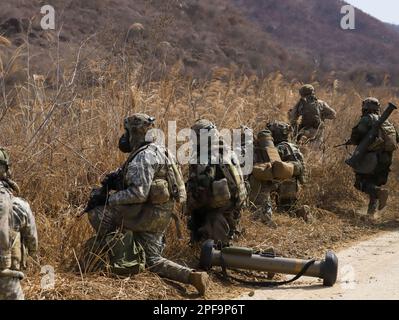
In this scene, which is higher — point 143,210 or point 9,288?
point 143,210

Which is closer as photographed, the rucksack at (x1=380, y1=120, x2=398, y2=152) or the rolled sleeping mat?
the rolled sleeping mat

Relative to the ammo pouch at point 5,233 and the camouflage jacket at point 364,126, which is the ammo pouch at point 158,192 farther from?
the camouflage jacket at point 364,126

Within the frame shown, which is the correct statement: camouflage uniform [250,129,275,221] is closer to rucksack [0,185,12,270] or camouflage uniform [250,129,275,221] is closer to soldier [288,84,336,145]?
soldier [288,84,336,145]

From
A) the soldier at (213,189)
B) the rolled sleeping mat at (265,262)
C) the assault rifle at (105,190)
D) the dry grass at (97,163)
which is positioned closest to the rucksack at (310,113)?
the dry grass at (97,163)

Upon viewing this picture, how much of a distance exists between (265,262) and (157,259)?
88 centimetres

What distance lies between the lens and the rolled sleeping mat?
5664mm

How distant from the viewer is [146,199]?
535cm

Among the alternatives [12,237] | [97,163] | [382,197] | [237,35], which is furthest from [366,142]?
[237,35]

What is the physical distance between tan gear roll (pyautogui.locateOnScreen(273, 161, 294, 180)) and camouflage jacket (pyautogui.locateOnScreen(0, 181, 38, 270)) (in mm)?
3853

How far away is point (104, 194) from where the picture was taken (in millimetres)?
5594

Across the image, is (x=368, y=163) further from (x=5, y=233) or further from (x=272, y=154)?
(x=5, y=233)

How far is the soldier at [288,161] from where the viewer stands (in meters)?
8.15

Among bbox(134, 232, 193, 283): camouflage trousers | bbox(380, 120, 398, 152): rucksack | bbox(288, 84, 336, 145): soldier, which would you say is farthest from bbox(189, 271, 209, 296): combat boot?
bbox(288, 84, 336, 145): soldier
